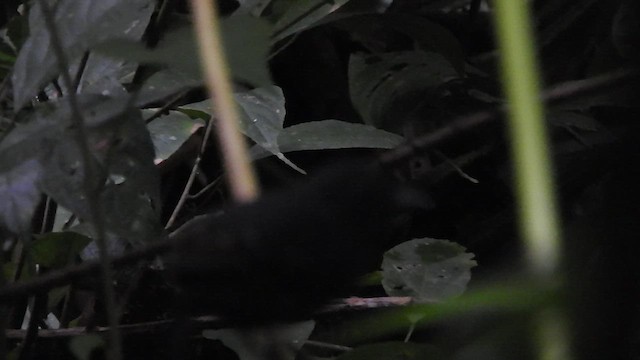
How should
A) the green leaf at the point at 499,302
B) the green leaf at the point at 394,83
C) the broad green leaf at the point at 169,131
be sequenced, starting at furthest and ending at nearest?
the green leaf at the point at 394,83 → the broad green leaf at the point at 169,131 → the green leaf at the point at 499,302

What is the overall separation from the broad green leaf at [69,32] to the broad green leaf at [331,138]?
18 cm

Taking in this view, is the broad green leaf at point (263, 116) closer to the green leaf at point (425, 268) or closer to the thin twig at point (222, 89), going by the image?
the green leaf at point (425, 268)

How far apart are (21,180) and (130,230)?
80 mm

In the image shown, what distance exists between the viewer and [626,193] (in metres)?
0.22

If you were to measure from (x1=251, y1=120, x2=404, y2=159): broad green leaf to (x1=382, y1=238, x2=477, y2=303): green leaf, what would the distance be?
9cm

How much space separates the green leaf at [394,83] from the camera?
0.78 m

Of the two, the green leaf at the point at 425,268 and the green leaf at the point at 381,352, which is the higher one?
the green leaf at the point at 425,268

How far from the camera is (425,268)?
2.27 feet

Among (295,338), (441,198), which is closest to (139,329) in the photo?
(295,338)

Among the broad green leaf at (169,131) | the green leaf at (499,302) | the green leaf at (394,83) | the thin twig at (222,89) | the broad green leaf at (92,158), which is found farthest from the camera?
the green leaf at (394,83)

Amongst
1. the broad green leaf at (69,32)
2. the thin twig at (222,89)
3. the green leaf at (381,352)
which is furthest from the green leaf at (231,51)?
the green leaf at (381,352)

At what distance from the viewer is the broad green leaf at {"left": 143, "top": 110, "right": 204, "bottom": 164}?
0.62 metres

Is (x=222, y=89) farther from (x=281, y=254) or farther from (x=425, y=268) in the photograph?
(x=425, y=268)

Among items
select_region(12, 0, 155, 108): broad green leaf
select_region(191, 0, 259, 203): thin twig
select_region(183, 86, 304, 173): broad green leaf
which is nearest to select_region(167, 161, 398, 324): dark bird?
select_region(191, 0, 259, 203): thin twig
